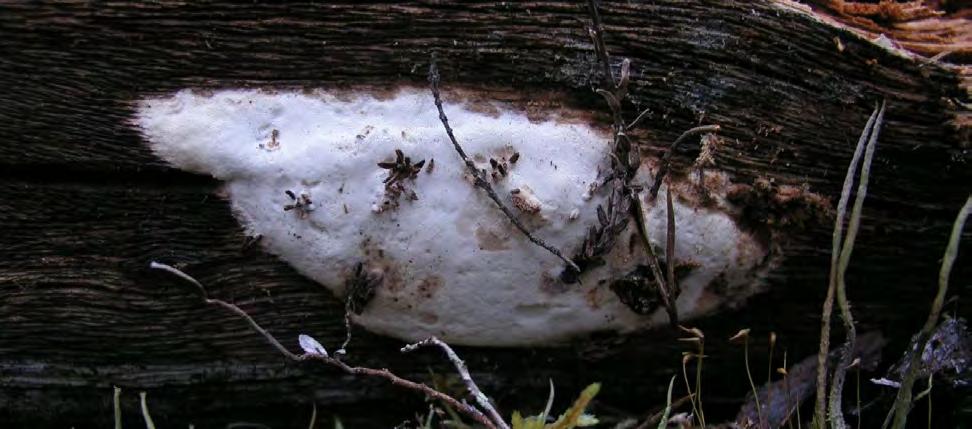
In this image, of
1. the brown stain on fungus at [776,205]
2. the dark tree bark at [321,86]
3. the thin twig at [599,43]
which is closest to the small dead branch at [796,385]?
the dark tree bark at [321,86]

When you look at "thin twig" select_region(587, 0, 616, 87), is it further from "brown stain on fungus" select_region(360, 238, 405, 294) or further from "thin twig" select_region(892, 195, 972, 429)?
"thin twig" select_region(892, 195, 972, 429)

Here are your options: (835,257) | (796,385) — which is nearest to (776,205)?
(835,257)

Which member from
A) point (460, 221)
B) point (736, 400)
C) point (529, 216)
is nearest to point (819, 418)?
point (736, 400)

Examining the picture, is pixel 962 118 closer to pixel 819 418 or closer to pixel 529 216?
pixel 819 418

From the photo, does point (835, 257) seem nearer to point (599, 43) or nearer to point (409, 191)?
point (599, 43)

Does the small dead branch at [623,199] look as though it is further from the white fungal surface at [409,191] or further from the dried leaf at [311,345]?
the dried leaf at [311,345]
